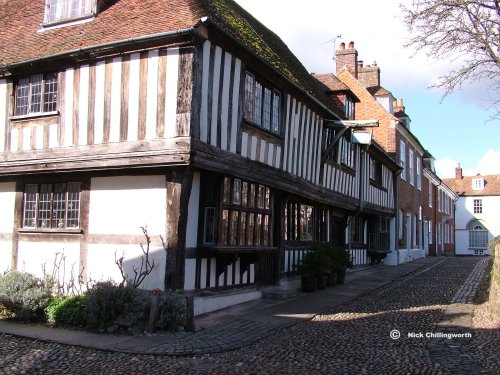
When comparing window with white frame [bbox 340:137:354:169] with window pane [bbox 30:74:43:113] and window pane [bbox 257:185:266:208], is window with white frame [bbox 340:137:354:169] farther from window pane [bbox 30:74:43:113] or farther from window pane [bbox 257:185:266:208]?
window pane [bbox 30:74:43:113]

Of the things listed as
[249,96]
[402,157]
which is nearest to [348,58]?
[402,157]

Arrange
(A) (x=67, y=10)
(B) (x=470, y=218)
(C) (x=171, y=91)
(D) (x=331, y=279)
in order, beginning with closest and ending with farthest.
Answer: (C) (x=171, y=91), (A) (x=67, y=10), (D) (x=331, y=279), (B) (x=470, y=218)

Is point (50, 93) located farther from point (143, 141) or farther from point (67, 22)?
point (143, 141)

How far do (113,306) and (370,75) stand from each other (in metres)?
23.2

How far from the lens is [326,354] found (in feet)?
21.5

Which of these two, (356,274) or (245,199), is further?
(356,274)

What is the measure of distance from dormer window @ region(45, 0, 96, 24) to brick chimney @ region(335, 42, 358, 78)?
16610 mm

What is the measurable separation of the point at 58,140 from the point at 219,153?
321 cm

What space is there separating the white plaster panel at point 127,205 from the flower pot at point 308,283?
214 inches

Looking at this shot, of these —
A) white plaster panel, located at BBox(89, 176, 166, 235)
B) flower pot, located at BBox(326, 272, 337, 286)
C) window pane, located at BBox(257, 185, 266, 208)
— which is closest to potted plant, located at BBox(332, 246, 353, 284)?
flower pot, located at BBox(326, 272, 337, 286)

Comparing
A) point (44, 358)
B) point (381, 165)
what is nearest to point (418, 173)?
point (381, 165)

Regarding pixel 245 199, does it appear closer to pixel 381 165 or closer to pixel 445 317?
pixel 445 317

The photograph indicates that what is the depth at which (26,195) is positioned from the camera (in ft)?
33.2

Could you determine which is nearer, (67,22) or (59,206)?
(59,206)
